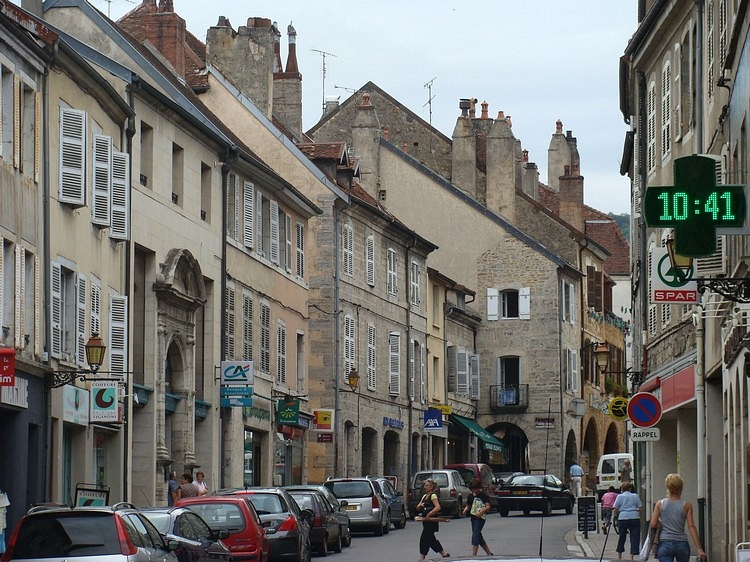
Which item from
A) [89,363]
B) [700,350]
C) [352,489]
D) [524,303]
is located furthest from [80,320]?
[524,303]

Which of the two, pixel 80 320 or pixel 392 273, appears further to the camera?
pixel 392 273

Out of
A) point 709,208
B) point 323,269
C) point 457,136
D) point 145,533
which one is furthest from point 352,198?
point 709,208

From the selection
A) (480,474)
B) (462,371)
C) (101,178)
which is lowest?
(480,474)

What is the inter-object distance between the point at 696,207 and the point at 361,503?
23.6m

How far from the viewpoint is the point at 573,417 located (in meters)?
65.4

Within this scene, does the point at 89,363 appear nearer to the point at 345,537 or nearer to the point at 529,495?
the point at 345,537

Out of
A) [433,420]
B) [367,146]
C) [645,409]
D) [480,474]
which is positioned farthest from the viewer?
[367,146]

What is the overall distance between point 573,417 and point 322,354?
2142 centimetres

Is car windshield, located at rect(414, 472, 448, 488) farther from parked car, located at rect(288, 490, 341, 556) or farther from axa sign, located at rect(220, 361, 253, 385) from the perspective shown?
parked car, located at rect(288, 490, 341, 556)

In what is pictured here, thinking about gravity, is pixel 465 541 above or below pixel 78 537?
below

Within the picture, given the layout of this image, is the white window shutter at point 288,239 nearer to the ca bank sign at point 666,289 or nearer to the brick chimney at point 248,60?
the brick chimney at point 248,60

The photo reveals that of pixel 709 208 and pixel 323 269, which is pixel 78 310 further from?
pixel 323 269

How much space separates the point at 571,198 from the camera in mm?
73062

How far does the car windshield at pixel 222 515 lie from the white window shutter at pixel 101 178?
26.7 feet
